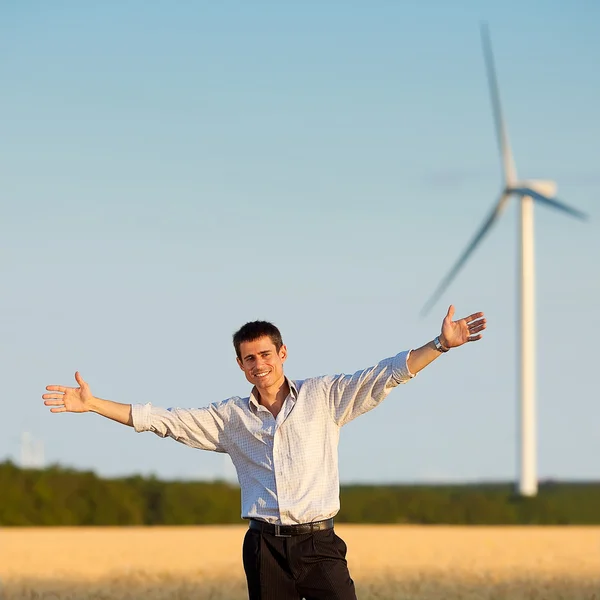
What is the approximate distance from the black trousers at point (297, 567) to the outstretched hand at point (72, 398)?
67.2 inches

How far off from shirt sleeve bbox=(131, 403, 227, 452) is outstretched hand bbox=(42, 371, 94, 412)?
415 millimetres

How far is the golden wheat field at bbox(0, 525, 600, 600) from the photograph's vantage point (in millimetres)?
20812

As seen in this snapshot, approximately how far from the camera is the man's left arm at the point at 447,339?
400 inches

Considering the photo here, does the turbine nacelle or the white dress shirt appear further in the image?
the turbine nacelle

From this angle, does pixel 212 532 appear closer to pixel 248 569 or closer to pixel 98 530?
pixel 98 530

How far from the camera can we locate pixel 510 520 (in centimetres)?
5394

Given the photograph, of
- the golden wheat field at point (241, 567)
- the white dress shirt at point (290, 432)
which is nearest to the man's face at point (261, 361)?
the white dress shirt at point (290, 432)

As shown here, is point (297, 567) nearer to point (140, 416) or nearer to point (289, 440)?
point (289, 440)

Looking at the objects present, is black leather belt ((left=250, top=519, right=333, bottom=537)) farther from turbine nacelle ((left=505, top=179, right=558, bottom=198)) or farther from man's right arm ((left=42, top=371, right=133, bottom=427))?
turbine nacelle ((left=505, top=179, right=558, bottom=198))

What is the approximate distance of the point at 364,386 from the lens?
405 inches

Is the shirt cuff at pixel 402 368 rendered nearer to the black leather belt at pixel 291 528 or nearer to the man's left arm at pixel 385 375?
the man's left arm at pixel 385 375

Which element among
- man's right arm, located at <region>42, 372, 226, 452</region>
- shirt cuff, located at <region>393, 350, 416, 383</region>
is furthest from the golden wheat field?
shirt cuff, located at <region>393, 350, 416, 383</region>

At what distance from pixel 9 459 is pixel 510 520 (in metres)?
19.2

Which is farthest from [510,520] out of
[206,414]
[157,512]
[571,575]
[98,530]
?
[206,414]
